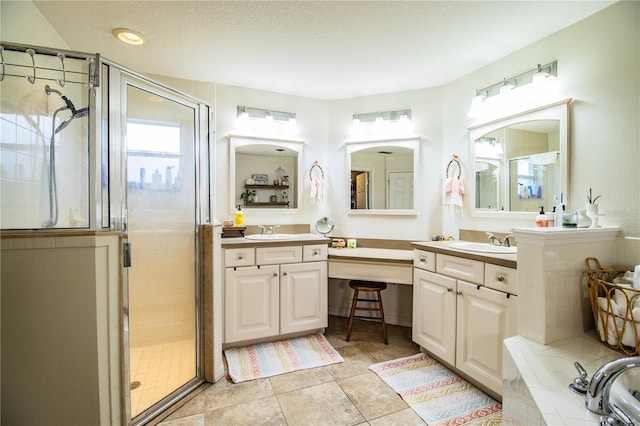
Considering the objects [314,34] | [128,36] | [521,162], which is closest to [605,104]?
[521,162]

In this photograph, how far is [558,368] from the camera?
42.8 inches

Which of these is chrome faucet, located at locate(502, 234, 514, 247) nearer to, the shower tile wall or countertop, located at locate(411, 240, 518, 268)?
countertop, located at locate(411, 240, 518, 268)

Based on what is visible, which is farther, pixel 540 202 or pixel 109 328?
pixel 540 202

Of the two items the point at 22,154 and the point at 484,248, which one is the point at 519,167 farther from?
the point at 22,154

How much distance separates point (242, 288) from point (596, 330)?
212cm

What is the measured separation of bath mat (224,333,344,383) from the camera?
201 cm

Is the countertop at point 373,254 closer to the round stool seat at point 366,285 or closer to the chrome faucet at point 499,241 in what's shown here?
the round stool seat at point 366,285

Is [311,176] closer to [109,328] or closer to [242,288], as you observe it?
[242,288]

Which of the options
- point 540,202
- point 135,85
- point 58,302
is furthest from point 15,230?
point 540,202

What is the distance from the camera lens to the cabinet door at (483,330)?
5.24ft

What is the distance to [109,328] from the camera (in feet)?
4.26

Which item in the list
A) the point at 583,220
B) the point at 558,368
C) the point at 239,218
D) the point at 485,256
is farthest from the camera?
the point at 239,218

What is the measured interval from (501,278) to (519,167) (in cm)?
94

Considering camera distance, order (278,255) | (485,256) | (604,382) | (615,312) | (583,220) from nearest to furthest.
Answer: (604,382), (615,312), (583,220), (485,256), (278,255)
